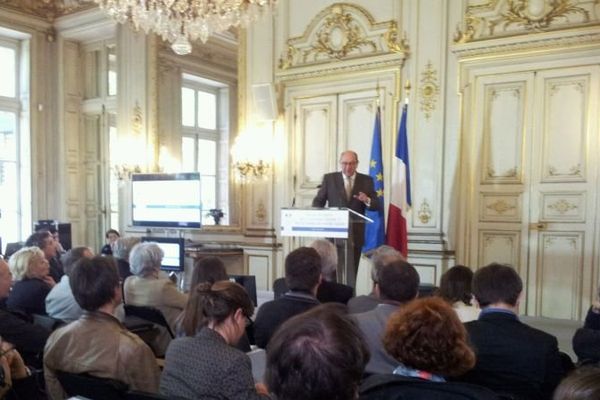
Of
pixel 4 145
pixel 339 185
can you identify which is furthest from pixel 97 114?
pixel 339 185

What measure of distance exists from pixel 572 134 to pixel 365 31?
266 cm

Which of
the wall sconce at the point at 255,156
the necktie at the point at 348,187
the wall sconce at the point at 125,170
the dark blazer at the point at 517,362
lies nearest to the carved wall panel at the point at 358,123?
the wall sconce at the point at 255,156

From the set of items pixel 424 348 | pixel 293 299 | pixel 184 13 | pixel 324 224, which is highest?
pixel 184 13

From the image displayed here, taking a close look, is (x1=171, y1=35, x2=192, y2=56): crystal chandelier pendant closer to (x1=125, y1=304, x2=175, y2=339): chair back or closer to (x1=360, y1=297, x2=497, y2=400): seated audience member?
(x1=125, y1=304, x2=175, y2=339): chair back

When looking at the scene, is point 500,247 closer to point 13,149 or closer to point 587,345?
point 587,345

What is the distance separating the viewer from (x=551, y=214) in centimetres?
546

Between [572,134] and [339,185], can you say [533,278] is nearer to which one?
[572,134]

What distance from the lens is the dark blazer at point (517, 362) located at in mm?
1854

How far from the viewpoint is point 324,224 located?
14.7ft

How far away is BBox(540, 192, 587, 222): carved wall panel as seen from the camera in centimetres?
532

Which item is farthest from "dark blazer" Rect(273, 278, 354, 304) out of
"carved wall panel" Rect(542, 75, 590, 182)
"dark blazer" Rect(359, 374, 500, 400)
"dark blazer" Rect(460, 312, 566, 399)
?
"carved wall panel" Rect(542, 75, 590, 182)

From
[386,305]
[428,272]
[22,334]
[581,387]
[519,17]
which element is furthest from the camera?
[428,272]

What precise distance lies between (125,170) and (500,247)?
569cm

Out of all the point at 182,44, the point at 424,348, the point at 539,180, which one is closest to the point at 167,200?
the point at 182,44
